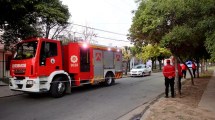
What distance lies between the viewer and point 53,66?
40.6 feet

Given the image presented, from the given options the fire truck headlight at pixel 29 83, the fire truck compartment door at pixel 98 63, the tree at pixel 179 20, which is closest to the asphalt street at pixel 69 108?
the fire truck headlight at pixel 29 83

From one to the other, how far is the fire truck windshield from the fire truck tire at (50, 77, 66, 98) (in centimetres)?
178

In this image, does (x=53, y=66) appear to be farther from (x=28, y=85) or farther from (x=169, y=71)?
(x=169, y=71)

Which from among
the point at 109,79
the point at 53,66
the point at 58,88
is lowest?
the point at 58,88

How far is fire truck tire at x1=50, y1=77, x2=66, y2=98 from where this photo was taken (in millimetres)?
12078

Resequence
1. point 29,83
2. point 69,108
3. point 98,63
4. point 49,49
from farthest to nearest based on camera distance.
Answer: point 98,63, point 49,49, point 29,83, point 69,108

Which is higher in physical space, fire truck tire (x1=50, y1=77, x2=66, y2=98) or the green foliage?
the green foliage

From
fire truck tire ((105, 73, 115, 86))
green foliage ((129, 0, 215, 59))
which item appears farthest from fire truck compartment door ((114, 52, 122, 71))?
green foliage ((129, 0, 215, 59))

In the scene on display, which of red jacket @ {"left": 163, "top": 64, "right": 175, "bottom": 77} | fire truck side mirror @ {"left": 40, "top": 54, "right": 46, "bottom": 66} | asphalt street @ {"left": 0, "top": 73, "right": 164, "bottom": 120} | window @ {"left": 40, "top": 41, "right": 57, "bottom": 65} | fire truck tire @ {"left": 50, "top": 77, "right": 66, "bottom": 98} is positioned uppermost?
window @ {"left": 40, "top": 41, "right": 57, "bottom": 65}

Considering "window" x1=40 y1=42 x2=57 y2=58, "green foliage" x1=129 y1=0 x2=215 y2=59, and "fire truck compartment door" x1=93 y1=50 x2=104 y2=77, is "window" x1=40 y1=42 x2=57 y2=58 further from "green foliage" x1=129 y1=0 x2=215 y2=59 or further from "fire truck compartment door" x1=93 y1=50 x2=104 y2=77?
"green foliage" x1=129 y1=0 x2=215 y2=59

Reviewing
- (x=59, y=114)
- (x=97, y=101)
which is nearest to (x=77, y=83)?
(x=97, y=101)

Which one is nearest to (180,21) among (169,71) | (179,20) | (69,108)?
(179,20)

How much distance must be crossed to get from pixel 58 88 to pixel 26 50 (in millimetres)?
2458

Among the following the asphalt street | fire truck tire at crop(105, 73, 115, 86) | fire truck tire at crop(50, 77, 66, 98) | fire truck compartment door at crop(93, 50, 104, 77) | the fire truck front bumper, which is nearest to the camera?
the asphalt street
